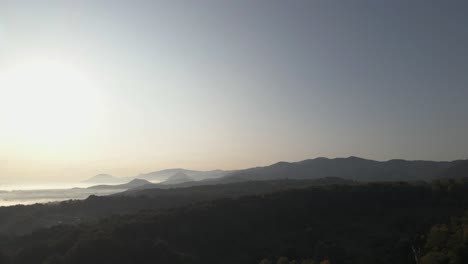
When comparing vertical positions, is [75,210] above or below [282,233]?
above

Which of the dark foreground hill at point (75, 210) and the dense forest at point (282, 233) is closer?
the dense forest at point (282, 233)

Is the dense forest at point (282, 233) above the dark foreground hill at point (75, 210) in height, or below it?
below

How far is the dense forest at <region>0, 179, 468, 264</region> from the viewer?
39938 millimetres

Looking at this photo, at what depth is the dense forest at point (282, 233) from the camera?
131 ft

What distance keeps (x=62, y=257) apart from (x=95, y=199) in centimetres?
4843

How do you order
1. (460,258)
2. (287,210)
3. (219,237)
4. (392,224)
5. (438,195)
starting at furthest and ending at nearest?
(438,195) < (287,210) < (392,224) < (219,237) < (460,258)

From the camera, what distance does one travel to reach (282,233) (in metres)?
48.9

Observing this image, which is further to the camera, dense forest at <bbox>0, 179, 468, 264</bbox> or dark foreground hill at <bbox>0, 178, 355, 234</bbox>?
dark foreground hill at <bbox>0, 178, 355, 234</bbox>

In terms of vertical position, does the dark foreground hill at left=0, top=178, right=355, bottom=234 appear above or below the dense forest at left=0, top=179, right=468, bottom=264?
above

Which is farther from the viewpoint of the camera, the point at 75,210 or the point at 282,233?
the point at 75,210

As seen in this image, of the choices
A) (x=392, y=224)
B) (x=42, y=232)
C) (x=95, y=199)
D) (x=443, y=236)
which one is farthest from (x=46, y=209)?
(x=443, y=236)

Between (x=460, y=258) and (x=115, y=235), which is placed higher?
(x=115, y=235)

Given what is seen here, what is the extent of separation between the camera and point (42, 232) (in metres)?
52.3

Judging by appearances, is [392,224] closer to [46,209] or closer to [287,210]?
[287,210]
